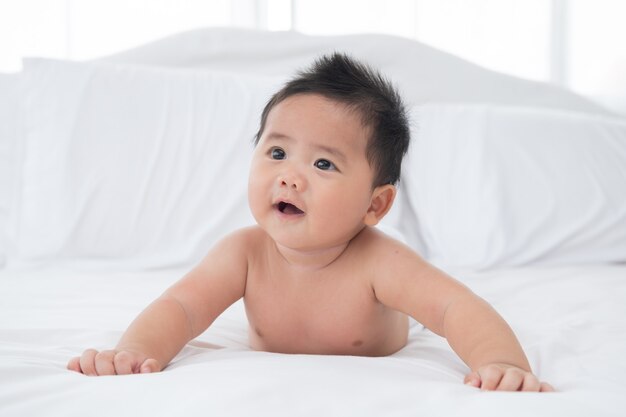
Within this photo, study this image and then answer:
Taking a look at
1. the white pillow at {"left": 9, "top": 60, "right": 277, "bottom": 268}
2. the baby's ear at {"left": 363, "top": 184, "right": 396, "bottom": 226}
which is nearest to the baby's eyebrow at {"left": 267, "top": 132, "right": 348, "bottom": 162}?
the baby's ear at {"left": 363, "top": 184, "right": 396, "bottom": 226}

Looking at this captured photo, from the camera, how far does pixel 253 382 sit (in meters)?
0.74

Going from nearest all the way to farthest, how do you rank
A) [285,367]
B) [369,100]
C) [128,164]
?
[285,367] < [369,100] < [128,164]

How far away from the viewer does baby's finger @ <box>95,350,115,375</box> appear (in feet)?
2.93

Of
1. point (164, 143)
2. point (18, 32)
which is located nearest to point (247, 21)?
point (18, 32)

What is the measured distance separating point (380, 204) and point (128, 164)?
96cm

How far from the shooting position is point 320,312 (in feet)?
3.76

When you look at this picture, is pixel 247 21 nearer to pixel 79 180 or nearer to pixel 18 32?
pixel 18 32

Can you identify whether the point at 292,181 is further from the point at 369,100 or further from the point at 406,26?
the point at 406,26

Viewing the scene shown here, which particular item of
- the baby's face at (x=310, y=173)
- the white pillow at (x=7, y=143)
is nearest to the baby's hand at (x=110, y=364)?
the baby's face at (x=310, y=173)

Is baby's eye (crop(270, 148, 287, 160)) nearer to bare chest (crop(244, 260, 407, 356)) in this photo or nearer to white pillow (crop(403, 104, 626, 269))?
bare chest (crop(244, 260, 407, 356))

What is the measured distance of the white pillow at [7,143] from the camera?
1973 millimetres

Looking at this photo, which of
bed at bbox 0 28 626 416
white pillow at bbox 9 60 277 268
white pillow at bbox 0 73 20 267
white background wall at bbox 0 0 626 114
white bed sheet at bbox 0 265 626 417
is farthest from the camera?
white background wall at bbox 0 0 626 114

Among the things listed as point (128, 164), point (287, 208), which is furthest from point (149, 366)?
point (128, 164)

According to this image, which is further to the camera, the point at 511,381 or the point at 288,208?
the point at 288,208
